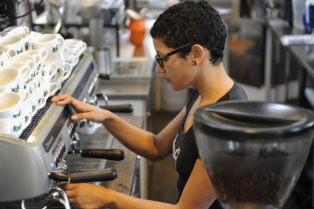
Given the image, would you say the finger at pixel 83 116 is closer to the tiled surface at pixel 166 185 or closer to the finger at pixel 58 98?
the finger at pixel 58 98

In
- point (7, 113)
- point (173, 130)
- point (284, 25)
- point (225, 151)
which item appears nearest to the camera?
point (225, 151)

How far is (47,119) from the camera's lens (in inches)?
34.6

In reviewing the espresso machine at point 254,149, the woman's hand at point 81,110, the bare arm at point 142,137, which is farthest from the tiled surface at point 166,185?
the espresso machine at point 254,149

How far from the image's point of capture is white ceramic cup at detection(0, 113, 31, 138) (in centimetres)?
75

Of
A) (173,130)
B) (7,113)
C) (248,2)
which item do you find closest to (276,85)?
(248,2)

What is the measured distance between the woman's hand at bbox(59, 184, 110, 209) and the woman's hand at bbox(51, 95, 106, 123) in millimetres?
197

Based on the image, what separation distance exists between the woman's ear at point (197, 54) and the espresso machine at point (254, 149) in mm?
382

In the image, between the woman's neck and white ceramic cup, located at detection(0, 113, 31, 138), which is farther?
A: the woman's neck

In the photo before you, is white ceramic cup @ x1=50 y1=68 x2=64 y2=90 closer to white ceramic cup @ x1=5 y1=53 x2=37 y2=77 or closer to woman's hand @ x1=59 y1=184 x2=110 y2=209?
white ceramic cup @ x1=5 y1=53 x2=37 y2=77

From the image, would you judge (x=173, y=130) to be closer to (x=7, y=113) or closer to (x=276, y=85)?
(x=7, y=113)

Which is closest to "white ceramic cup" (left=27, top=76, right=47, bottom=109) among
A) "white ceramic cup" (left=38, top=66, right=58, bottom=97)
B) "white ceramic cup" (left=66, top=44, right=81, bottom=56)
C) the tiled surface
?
"white ceramic cup" (left=38, top=66, right=58, bottom=97)

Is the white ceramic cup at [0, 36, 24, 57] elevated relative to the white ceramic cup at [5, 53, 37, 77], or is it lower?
elevated

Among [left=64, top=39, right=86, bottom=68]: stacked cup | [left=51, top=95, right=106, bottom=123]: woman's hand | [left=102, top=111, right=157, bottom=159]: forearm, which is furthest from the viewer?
[left=102, top=111, right=157, bottom=159]: forearm

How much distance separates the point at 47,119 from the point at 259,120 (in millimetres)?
542
